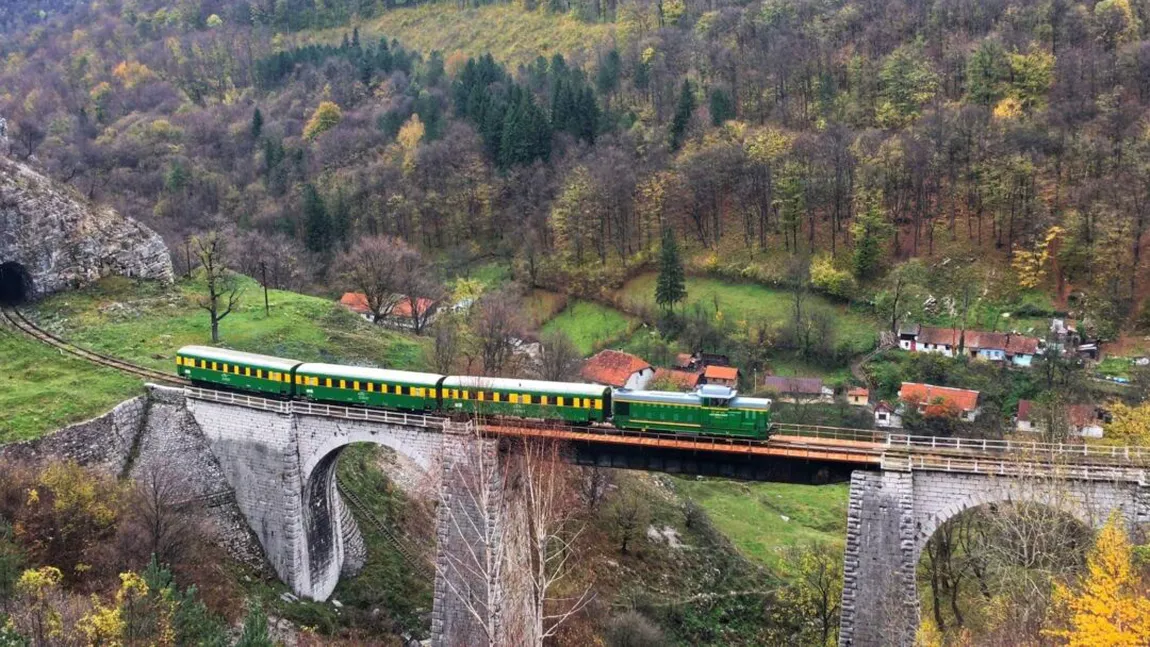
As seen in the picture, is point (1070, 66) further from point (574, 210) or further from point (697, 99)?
point (574, 210)

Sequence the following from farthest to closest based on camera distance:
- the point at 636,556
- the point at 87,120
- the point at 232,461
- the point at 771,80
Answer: the point at 87,120 < the point at 771,80 < the point at 636,556 < the point at 232,461

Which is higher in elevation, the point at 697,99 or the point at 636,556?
the point at 697,99

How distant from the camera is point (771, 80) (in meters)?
98.2

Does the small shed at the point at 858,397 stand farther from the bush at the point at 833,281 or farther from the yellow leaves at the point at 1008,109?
the yellow leaves at the point at 1008,109

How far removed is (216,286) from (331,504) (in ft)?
90.6

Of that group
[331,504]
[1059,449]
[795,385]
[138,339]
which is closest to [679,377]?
[795,385]

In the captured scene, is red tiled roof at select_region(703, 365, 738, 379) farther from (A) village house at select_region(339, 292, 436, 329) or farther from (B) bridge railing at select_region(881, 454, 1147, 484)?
(B) bridge railing at select_region(881, 454, 1147, 484)

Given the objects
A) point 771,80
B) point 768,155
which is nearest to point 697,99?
point 771,80

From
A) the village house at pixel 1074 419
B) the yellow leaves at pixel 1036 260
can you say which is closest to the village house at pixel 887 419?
the village house at pixel 1074 419

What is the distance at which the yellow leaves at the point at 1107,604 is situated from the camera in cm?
2111

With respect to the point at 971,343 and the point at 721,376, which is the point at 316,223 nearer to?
the point at 721,376

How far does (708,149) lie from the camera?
87812 millimetres

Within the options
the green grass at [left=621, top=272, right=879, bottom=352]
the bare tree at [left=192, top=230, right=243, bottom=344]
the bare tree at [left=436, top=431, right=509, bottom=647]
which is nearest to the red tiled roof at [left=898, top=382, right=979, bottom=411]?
the green grass at [left=621, top=272, right=879, bottom=352]

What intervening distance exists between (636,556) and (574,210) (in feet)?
157
